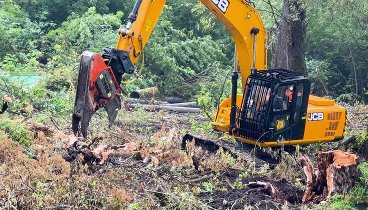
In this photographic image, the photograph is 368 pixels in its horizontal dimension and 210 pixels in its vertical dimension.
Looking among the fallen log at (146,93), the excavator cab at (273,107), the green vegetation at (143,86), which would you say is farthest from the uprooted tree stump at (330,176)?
the fallen log at (146,93)

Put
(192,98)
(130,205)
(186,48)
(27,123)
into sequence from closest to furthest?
(130,205)
(27,123)
(192,98)
(186,48)

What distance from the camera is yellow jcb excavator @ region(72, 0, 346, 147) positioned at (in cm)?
882

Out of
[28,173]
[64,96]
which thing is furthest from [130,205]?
[64,96]

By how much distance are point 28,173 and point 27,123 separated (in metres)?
2.58

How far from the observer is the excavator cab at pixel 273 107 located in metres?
9.57

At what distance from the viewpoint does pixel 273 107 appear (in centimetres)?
957

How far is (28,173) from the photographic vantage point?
6.74 meters

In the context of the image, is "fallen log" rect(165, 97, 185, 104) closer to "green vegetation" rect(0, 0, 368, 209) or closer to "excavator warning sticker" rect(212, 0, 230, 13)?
"green vegetation" rect(0, 0, 368, 209)

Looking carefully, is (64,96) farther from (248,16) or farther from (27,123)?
(248,16)

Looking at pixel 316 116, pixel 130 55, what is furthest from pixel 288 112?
pixel 130 55

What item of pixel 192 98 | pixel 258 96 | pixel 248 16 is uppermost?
pixel 248 16

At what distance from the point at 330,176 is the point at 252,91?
103 inches

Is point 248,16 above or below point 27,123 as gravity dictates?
above

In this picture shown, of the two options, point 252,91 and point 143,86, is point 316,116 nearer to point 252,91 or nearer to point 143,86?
point 252,91
